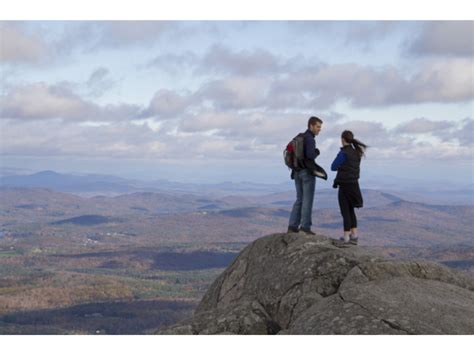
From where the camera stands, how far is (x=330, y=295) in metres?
18.4

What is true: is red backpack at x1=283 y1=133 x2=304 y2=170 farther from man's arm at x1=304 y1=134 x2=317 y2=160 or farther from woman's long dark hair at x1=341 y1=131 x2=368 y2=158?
woman's long dark hair at x1=341 y1=131 x2=368 y2=158

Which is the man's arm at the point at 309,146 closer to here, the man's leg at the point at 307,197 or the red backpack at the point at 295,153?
the red backpack at the point at 295,153

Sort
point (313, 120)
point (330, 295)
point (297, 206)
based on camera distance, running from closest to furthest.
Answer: point (330, 295) < point (313, 120) < point (297, 206)

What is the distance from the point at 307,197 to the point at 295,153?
1952 millimetres

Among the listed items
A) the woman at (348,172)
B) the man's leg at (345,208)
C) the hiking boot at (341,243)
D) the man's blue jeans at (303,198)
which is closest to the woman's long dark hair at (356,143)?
the woman at (348,172)

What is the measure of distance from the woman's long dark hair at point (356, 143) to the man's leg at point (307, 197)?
1.88m


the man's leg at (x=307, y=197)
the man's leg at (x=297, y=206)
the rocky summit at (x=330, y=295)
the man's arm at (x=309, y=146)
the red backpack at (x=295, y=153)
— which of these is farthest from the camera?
the man's leg at (x=297, y=206)

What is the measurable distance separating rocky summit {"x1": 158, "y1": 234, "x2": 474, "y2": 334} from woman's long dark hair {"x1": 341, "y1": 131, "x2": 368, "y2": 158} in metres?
3.66

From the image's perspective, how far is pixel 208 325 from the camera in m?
18.3

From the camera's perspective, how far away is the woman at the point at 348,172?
21.4 m

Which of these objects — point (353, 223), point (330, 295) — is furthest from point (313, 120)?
point (330, 295)

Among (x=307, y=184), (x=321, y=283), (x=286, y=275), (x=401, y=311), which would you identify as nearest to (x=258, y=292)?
(x=286, y=275)

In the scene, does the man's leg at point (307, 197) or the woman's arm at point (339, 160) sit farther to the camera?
the man's leg at point (307, 197)

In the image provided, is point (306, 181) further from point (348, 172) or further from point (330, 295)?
point (330, 295)
